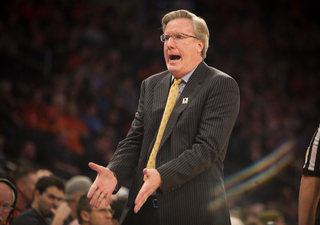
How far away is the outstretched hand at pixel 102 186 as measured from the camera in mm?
2117

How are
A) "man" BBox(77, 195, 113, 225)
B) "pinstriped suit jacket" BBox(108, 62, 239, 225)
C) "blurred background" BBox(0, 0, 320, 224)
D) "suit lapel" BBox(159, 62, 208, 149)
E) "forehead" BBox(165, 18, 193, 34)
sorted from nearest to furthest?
"pinstriped suit jacket" BBox(108, 62, 239, 225)
"suit lapel" BBox(159, 62, 208, 149)
"forehead" BBox(165, 18, 193, 34)
"man" BBox(77, 195, 113, 225)
"blurred background" BBox(0, 0, 320, 224)

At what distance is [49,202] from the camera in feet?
12.9

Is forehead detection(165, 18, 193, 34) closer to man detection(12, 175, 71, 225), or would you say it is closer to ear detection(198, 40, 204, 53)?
ear detection(198, 40, 204, 53)

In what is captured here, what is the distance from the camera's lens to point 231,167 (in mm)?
8023

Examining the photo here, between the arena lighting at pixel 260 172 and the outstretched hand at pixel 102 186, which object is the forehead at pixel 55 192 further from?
the arena lighting at pixel 260 172

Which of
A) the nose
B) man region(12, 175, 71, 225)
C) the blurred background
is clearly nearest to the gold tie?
the nose

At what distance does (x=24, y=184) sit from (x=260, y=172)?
543cm

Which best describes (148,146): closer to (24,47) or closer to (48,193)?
(48,193)

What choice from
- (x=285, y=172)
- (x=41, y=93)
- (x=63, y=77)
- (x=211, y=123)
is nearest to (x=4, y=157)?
(x=41, y=93)

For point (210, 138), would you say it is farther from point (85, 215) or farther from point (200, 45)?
point (85, 215)

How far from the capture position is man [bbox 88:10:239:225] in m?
2.08

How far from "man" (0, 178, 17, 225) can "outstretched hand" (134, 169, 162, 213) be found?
159 cm

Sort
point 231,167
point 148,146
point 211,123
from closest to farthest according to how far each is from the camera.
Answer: point 211,123
point 148,146
point 231,167

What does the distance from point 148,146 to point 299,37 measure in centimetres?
1090
